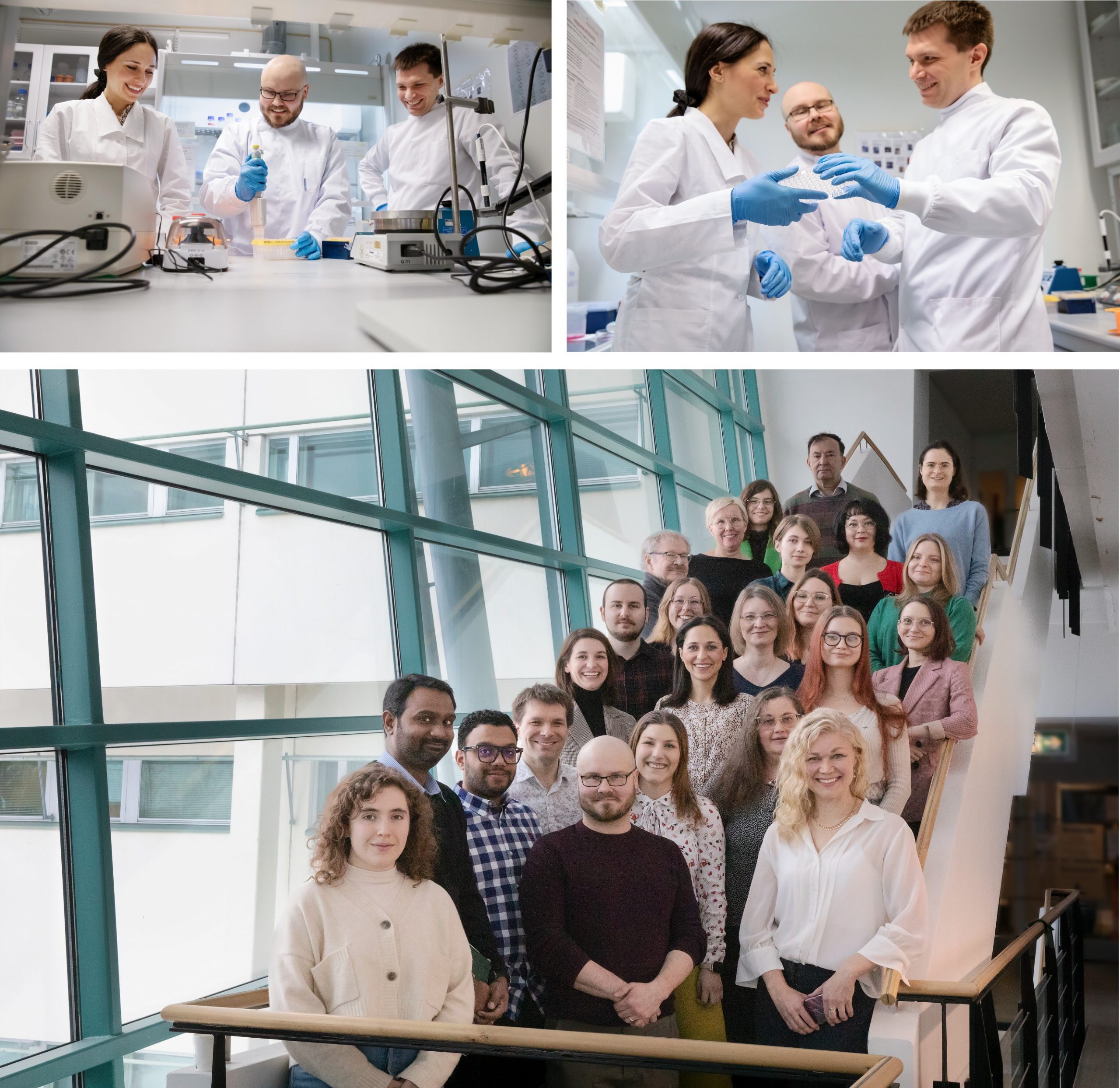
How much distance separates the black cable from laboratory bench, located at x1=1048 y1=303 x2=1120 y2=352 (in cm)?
189

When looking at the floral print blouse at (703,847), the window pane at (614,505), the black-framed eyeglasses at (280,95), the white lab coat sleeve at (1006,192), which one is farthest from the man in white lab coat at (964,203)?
the black-framed eyeglasses at (280,95)

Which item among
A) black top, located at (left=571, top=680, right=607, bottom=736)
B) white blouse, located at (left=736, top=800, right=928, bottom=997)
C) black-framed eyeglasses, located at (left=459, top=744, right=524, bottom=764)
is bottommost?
white blouse, located at (left=736, top=800, right=928, bottom=997)

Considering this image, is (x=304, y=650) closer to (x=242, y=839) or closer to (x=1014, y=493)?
(x=242, y=839)

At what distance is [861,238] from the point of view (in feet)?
6.65

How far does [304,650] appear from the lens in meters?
2.44

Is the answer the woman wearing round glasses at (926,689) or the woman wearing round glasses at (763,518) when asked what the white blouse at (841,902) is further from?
the woman wearing round glasses at (763,518)

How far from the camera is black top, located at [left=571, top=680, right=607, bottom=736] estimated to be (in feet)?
7.52

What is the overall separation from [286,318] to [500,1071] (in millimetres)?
1634

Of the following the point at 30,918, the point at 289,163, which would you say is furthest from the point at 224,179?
the point at 30,918

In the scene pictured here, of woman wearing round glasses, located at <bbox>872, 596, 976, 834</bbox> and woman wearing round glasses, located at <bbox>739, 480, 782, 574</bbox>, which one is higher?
woman wearing round glasses, located at <bbox>739, 480, 782, 574</bbox>

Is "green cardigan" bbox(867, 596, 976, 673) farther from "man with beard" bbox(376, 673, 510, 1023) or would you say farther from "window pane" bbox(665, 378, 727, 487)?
"man with beard" bbox(376, 673, 510, 1023)

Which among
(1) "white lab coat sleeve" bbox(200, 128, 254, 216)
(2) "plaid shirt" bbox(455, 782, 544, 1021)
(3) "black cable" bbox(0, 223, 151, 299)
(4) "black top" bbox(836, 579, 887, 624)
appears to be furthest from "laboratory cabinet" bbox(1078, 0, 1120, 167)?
(1) "white lab coat sleeve" bbox(200, 128, 254, 216)

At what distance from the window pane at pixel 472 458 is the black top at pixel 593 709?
461mm

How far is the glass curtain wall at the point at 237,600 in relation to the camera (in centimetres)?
209
